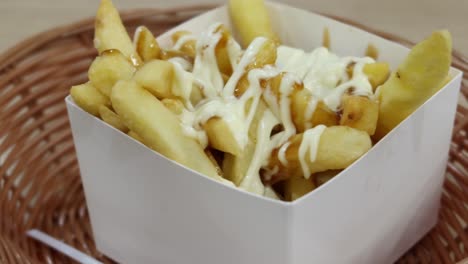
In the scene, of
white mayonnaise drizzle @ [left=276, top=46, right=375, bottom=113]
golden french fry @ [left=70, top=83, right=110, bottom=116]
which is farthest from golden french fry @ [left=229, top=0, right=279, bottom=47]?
golden french fry @ [left=70, top=83, right=110, bottom=116]

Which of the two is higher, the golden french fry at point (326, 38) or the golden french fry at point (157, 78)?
the golden french fry at point (157, 78)

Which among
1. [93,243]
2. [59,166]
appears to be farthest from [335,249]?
[59,166]

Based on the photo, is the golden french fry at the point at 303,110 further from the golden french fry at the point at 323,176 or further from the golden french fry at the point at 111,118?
the golden french fry at the point at 111,118

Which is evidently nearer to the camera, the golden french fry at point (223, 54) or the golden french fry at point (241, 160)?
the golden french fry at point (241, 160)

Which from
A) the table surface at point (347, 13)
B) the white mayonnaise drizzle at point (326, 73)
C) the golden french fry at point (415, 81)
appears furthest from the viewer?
the table surface at point (347, 13)

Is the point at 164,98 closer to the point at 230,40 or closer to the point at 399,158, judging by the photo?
the point at 230,40

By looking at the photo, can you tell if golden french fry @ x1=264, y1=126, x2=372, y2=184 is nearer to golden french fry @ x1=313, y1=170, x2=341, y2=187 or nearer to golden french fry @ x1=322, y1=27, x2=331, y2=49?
golden french fry @ x1=313, y1=170, x2=341, y2=187

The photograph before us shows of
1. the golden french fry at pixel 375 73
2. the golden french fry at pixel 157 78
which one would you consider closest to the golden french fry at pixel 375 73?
the golden french fry at pixel 375 73

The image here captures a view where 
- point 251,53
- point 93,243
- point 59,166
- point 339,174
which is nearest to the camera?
point 339,174
